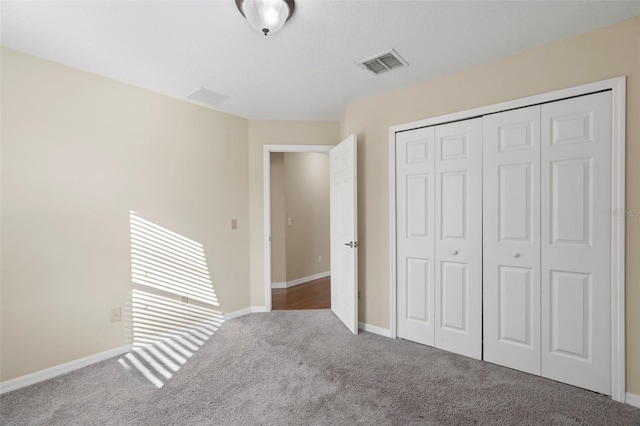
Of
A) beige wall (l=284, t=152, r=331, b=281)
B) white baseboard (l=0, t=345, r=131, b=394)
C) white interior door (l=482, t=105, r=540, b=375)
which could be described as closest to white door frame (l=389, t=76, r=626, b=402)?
white interior door (l=482, t=105, r=540, b=375)

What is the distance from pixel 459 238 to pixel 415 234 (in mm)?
395

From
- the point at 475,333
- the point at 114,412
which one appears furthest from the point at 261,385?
the point at 475,333

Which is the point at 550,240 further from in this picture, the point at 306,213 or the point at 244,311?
the point at 306,213

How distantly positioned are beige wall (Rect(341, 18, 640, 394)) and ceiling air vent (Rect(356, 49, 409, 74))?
18.4 inches

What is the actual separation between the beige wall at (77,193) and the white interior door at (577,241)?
3255 millimetres

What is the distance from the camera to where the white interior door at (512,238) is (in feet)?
7.41

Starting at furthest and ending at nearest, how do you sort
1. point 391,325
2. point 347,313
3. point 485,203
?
point 347,313, point 391,325, point 485,203

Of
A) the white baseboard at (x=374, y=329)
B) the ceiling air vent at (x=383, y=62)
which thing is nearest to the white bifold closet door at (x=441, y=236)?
the white baseboard at (x=374, y=329)

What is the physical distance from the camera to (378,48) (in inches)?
86.0

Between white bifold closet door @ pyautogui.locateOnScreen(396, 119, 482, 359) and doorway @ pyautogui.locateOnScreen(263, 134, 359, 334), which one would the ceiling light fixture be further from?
white bifold closet door @ pyautogui.locateOnScreen(396, 119, 482, 359)

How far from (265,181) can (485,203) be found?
2497 mm

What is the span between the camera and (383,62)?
94.2 inches

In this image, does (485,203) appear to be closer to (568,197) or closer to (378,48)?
(568,197)

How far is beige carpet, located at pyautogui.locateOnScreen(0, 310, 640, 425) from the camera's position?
1.84m
